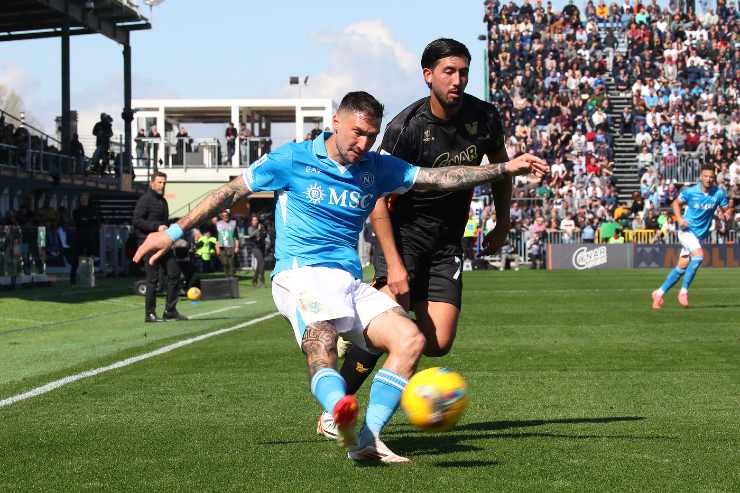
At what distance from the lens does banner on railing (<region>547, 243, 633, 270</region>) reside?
136ft

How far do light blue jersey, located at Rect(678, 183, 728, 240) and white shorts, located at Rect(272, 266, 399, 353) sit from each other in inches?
574

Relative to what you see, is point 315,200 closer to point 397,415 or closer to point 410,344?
point 410,344

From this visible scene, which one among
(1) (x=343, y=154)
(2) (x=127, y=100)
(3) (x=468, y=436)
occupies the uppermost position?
(2) (x=127, y=100)

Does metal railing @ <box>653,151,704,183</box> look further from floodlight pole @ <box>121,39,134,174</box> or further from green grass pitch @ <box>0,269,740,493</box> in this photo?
green grass pitch @ <box>0,269,740,493</box>

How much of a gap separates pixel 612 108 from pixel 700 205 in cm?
3259

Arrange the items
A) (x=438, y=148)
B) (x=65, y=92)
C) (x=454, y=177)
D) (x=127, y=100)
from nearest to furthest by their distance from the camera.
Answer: (x=454, y=177) < (x=438, y=148) < (x=65, y=92) < (x=127, y=100)

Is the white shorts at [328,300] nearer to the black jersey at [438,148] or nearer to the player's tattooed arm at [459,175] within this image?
the player's tattooed arm at [459,175]

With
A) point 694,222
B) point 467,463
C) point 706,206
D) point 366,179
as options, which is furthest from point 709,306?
point 467,463

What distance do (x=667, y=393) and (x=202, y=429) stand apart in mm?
3735

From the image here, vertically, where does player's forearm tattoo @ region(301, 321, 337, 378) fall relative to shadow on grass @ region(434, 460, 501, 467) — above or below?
above

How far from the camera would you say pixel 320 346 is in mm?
5941

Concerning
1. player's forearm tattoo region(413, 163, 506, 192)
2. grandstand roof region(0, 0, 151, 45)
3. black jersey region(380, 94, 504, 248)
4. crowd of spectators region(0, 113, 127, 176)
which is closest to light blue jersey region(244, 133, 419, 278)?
player's forearm tattoo region(413, 163, 506, 192)

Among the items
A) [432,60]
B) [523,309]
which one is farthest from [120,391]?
[523,309]

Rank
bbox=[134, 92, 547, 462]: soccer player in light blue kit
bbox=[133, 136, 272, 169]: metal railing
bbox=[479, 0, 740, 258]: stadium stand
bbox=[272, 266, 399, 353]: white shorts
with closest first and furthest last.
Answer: bbox=[134, 92, 547, 462]: soccer player in light blue kit
bbox=[272, 266, 399, 353]: white shorts
bbox=[479, 0, 740, 258]: stadium stand
bbox=[133, 136, 272, 169]: metal railing
